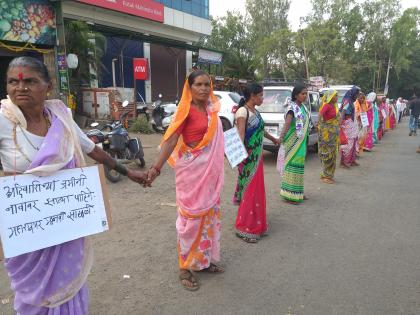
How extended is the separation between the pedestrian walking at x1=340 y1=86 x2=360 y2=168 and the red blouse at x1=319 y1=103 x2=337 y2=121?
121 cm

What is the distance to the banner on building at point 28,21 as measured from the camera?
11.6m

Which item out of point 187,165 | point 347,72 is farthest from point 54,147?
point 347,72

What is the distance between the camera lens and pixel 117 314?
272 centimetres

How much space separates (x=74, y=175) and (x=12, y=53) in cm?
1342

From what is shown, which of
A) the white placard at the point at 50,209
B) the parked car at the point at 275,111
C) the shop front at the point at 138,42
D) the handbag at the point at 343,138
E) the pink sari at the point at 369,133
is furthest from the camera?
the shop front at the point at 138,42

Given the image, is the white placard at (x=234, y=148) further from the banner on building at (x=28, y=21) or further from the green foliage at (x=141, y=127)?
the banner on building at (x=28, y=21)

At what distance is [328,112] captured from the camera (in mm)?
6688

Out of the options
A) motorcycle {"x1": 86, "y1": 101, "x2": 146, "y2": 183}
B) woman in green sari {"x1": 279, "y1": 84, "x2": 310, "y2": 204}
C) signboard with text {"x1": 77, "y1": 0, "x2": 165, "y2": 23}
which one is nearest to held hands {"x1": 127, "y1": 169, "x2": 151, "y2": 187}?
woman in green sari {"x1": 279, "y1": 84, "x2": 310, "y2": 204}

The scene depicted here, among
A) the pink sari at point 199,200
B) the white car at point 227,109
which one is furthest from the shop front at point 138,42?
the pink sari at point 199,200

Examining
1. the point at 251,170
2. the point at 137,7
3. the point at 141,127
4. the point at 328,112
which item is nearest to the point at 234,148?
the point at 251,170

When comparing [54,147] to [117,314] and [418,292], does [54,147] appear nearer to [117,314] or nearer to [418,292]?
[117,314]

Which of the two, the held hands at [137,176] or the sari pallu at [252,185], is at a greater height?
the held hands at [137,176]

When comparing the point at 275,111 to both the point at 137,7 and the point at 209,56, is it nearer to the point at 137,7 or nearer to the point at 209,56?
the point at 137,7

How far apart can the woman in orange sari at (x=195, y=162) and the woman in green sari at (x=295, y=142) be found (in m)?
2.27
